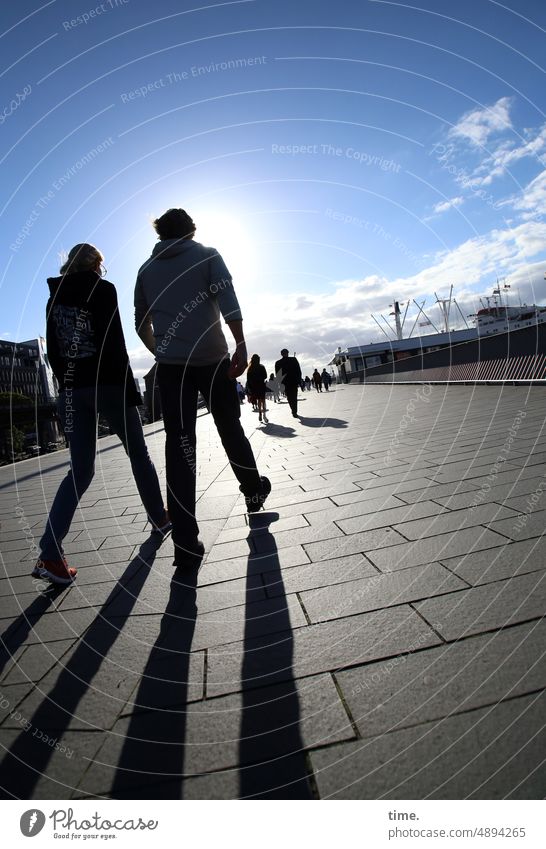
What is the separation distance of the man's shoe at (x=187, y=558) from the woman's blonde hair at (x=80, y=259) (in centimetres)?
179

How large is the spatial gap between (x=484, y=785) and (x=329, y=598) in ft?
3.59

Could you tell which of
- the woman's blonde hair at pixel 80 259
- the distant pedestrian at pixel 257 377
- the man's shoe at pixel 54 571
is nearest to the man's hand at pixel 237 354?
the woman's blonde hair at pixel 80 259

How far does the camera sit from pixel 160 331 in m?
2.99

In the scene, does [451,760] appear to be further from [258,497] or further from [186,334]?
[258,497]

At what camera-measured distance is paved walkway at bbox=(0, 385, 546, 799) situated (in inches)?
48.2

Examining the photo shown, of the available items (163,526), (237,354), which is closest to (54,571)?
(163,526)

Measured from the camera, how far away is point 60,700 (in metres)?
1.66

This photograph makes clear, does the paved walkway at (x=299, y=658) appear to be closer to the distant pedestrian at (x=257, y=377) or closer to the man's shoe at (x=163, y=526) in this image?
the man's shoe at (x=163, y=526)

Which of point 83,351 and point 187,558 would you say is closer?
point 187,558

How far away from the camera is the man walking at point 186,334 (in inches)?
112

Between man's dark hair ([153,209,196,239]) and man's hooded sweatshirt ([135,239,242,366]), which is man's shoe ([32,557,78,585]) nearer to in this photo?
man's hooded sweatshirt ([135,239,242,366])

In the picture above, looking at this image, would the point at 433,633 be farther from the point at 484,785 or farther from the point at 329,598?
the point at 484,785

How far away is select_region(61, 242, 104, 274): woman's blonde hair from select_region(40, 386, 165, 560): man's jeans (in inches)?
29.2

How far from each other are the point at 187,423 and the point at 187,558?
2.54 ft
